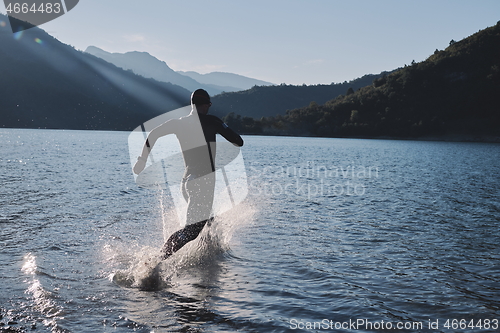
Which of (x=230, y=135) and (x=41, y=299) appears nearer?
(x=41, y=299)

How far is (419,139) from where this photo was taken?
5443 inches

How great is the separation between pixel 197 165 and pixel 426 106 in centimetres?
15488

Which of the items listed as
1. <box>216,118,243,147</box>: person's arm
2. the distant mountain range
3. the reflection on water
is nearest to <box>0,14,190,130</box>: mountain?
the distant mountain range

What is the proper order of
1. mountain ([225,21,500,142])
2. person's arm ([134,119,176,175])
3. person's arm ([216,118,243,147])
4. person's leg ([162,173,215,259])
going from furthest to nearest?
mountain ([225,21,500,142])
person's leg ([162,173,215,259])
person's arm ([216,118,243,147])
person's arm ([134,119,176,175])

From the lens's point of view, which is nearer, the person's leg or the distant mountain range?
the person's leg

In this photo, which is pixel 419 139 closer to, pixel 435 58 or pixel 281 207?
pixel 435 58

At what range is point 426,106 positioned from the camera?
145375mm

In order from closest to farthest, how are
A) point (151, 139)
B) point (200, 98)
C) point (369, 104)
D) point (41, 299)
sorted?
point (41, 299), point (151, 139), point (200, 98), point (369, 104)

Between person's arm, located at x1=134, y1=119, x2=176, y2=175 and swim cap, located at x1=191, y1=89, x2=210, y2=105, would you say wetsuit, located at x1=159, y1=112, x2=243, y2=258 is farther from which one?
swim cap, located at x1=191, y1=89, x2=210, y2=105

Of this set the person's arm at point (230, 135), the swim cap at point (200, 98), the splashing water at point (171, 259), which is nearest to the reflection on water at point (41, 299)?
the splashing water at point (171, 259)

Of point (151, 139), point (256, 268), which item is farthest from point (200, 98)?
point (256, 268)

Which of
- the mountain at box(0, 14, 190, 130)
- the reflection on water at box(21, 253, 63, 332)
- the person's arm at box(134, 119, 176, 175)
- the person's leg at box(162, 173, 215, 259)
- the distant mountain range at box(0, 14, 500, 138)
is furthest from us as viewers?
the mountain at box(0, 14, 190, 130)

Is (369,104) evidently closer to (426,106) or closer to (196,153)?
(426,106)

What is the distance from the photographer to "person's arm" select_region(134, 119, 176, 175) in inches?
246
